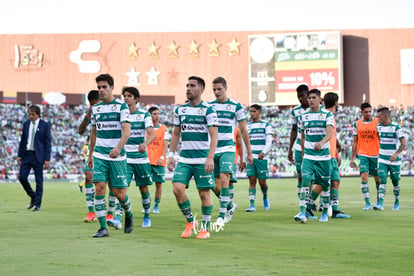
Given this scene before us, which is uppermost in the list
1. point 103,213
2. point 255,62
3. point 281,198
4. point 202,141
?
point 255,62

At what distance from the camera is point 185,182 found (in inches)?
407

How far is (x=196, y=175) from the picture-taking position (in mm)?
10383

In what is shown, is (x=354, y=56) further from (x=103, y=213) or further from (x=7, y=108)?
(x=103, y=213)

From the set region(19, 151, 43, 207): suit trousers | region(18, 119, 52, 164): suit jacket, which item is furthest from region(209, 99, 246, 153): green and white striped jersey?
region(19, 151, 43, 207): suit trousers

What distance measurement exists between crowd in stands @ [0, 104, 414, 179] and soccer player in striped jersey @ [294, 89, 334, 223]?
2807cm

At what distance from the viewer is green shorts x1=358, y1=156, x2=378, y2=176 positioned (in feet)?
54.2

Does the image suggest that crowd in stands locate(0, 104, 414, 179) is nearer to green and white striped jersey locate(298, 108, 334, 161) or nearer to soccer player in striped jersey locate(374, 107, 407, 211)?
soccer player in striped jersey locate(374, 107, 407, 211)

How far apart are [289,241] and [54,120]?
43024mm

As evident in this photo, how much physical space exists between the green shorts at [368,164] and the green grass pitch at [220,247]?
194 centimetres

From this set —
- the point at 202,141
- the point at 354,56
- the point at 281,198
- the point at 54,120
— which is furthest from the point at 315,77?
the point at 202,141

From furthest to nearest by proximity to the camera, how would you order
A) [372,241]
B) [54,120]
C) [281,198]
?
[54,120], [281,198], [372,241]

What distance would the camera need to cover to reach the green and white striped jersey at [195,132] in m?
10.3

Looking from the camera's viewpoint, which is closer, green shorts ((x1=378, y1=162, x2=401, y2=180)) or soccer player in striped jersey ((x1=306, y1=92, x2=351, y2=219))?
soccer player in striped jersey ((x1=306, y1=92, x2=351, y2=219))

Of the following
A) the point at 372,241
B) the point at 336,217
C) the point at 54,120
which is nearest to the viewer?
the point at 372,241
